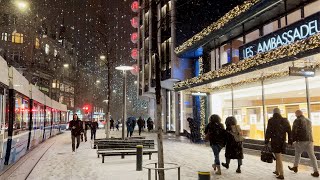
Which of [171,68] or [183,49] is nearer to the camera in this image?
[183,49]

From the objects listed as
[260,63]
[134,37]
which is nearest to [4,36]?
[134,37]

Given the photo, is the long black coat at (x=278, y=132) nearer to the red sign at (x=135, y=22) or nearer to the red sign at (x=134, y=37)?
the red sign at (x=135, y=22)

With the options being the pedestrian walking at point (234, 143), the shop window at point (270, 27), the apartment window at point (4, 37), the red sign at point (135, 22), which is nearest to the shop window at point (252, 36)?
the shop window at point (270, 27)

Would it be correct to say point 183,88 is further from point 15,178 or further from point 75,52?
point 75,52

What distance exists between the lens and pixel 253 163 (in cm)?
1238

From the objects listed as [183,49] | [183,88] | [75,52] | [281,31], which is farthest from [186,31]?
[75,52]

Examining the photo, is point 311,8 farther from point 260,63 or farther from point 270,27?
point 260,63

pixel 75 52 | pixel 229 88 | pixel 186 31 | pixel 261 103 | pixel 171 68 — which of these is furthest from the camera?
pixel 75 52

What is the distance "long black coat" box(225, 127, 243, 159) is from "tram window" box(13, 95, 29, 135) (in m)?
7.58

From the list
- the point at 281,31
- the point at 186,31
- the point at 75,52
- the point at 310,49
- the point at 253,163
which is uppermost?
the point at 75,52

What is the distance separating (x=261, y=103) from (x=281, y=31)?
493 centimetres

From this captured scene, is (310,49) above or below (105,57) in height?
below

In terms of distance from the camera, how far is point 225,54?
68.1 feet

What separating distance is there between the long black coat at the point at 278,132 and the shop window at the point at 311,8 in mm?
6180
